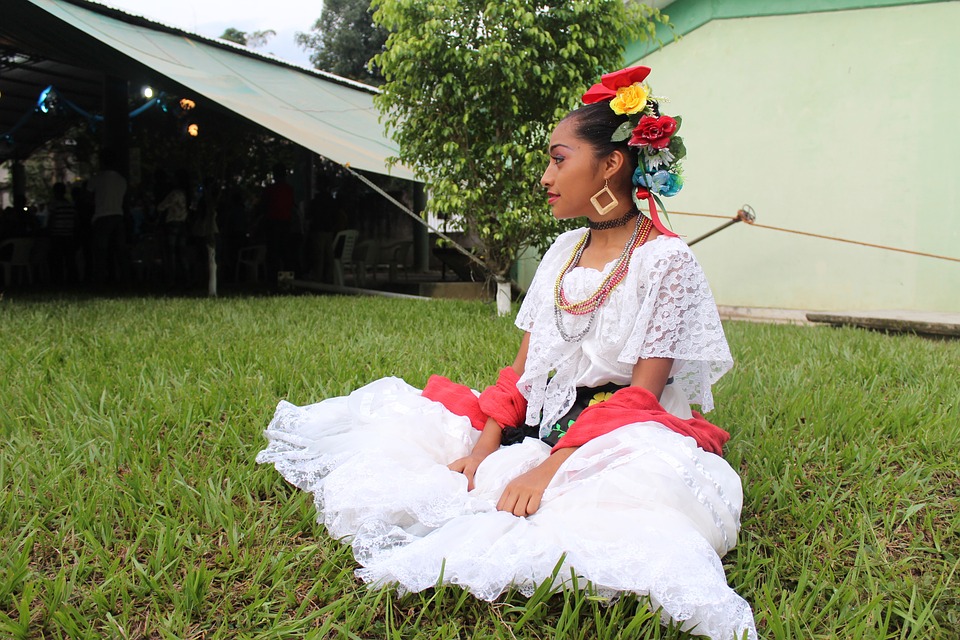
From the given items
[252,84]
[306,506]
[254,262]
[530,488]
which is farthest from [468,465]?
[254,262]

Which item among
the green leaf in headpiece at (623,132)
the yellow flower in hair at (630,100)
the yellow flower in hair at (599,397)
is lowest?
the yellow flower in hair at (599,397)

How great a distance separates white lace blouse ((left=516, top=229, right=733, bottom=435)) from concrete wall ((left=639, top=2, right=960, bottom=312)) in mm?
5782

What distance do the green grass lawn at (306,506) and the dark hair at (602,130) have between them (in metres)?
1.18

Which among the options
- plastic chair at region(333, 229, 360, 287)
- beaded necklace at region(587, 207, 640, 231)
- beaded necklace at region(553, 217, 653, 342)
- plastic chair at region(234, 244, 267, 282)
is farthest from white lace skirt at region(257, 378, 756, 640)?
plastic chair at region(234, 244, 267, 282)

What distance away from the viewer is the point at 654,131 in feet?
6.69

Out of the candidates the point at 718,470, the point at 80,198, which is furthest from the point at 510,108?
the point at 80,198

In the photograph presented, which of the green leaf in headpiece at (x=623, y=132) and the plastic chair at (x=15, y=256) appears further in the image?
the plastic chair at (x=15, y=256)

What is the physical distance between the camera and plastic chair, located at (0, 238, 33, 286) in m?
10.3

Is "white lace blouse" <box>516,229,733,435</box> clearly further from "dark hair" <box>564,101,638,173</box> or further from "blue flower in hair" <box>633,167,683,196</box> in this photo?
"dark hair" <box>564,101,638,173</box>

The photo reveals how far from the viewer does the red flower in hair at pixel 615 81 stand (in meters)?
2.12

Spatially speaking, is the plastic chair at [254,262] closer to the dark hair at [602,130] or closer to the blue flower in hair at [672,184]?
the dark hair at [602,130]

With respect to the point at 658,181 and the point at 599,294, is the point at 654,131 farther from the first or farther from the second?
the point at 599,294

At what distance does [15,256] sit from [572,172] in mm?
10733

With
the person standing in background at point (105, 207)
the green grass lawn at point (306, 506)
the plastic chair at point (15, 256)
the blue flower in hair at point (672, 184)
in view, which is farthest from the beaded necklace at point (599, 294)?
the plastic chair at point (15, 256)
